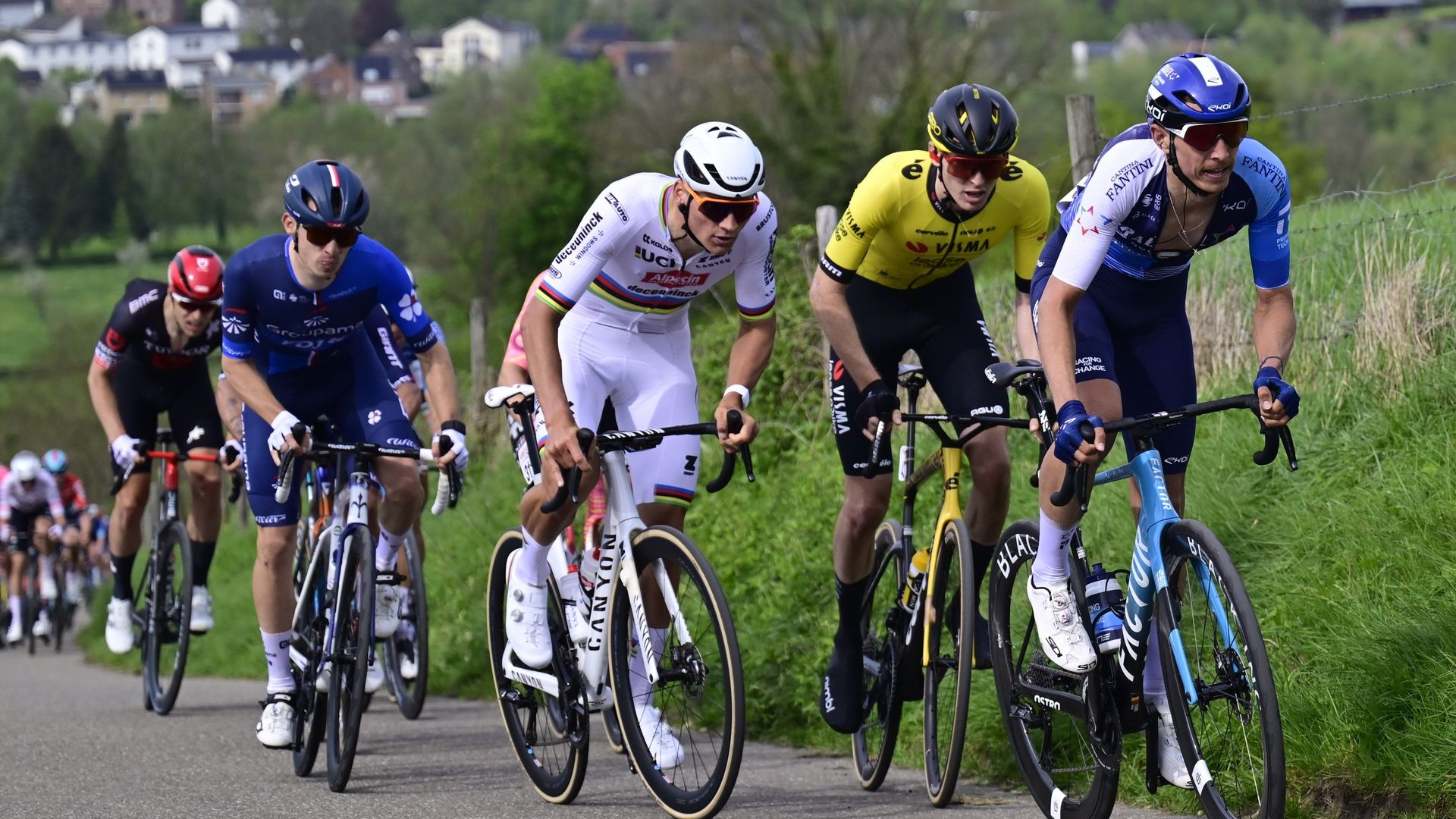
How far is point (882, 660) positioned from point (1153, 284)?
6.11 ft

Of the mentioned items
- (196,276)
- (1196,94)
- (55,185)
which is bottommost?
(196,276)

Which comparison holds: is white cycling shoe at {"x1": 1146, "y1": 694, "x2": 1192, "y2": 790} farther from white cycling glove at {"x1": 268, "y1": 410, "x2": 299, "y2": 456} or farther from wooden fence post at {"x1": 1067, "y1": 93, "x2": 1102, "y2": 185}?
wooden fence post at {"x1": 1067, "y1": 93, "x2": 1102, "y2": 185}

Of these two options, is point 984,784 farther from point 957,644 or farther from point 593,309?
point 593,309

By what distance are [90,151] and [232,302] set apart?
127 m

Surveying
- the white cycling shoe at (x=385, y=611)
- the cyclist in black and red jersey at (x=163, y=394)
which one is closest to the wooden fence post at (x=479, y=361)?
the cyclist in black and red jersey at (x=163, y=394)

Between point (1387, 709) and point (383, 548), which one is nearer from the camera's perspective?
point (1387, 709)

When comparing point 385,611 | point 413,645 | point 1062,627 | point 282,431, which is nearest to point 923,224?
point 1062,627

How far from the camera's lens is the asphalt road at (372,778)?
20.7ft

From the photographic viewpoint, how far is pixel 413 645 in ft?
31.4

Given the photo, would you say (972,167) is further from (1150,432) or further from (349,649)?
(349,649)

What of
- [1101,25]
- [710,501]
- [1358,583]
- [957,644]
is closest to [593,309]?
[957,644]

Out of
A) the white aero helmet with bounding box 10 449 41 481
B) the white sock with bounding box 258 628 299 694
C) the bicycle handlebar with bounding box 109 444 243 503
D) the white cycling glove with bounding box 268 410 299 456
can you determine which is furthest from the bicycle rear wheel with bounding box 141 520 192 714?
the white aero helmet with bounding box 10 449 41 481

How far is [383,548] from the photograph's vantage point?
8367 mm

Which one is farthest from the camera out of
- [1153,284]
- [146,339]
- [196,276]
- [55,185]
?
[55,185]
